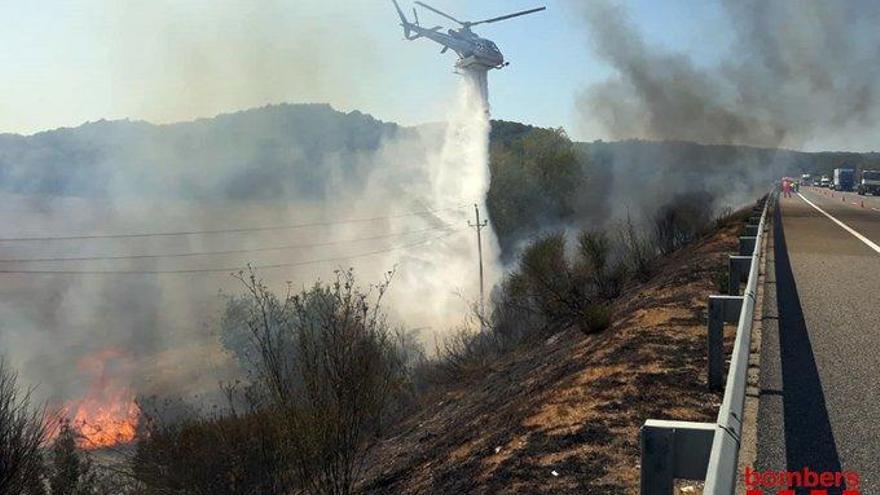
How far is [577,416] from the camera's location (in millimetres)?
5957

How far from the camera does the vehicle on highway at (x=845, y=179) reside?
2549 inches

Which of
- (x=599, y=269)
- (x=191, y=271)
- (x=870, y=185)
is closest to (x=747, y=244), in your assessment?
(x=599, y=269)

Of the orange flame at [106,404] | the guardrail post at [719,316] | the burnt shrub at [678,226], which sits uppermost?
the guardrail post at [719,316]

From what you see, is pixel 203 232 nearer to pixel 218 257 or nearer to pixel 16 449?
pixel 218 257

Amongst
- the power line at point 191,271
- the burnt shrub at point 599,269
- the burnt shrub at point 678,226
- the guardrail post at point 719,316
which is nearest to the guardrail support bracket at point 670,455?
the guardrail post at point 719,316

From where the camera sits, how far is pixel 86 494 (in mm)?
10625

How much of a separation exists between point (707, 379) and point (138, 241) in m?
84.5

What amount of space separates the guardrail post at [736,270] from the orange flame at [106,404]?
99.8 feet

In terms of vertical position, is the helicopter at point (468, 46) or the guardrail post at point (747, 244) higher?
the helicopter at point (468, 46)

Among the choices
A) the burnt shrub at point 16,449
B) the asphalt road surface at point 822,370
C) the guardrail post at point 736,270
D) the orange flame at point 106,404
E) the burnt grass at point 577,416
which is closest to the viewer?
the asphalt road surface at point 822,370

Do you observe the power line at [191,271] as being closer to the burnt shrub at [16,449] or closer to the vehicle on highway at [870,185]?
the vehicle on highway at [870,185]

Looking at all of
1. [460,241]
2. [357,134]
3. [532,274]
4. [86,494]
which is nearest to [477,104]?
[460,241]

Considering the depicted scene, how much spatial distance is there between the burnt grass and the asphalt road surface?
600mm

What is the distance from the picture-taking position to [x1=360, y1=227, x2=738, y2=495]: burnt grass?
504 cm
